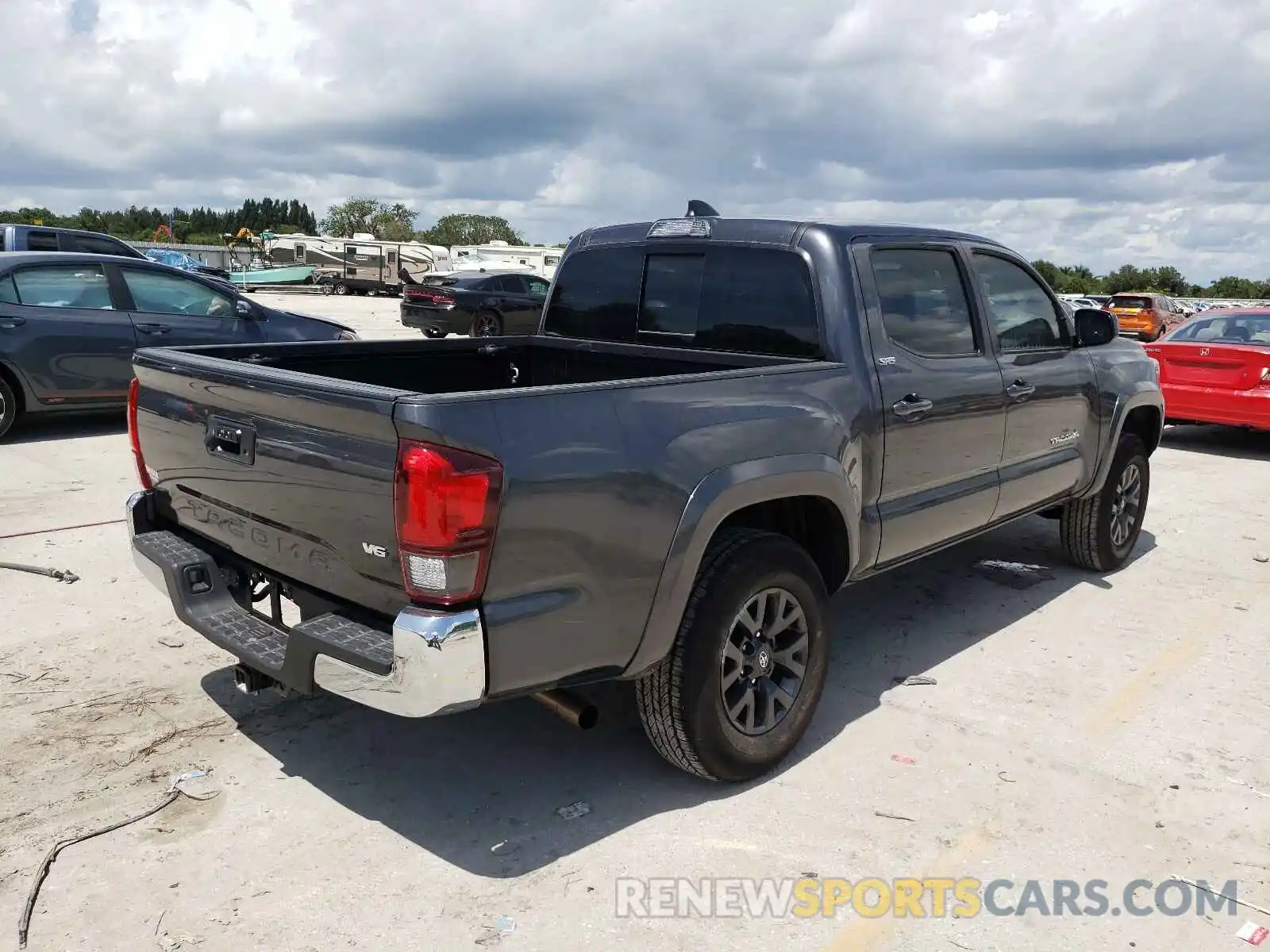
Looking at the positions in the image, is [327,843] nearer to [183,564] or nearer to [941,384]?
[183,564]

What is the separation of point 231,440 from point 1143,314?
29207 millimetres

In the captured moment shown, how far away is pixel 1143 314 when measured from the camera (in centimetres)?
2786

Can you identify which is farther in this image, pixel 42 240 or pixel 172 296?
pixel 42 240

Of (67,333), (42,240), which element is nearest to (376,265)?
(42,240)

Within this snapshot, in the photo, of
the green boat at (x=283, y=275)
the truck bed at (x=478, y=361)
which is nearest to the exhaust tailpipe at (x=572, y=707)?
the truck bed at (x=478, y=361)

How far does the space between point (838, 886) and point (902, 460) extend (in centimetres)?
176

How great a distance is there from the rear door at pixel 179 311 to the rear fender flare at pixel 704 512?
23.1ft

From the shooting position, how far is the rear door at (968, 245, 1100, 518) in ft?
16.0

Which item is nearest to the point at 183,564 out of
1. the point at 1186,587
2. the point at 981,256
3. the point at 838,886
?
the point at 838,886

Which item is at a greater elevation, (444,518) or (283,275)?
(283,275)

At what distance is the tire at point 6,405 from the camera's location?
28.3 ft

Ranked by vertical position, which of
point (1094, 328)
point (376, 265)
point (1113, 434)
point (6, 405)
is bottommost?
point (6, 405)

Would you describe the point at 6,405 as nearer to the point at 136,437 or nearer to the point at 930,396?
the point at 136,437

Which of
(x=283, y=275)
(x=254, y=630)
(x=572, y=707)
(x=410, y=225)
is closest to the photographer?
(x=572, y=707)
